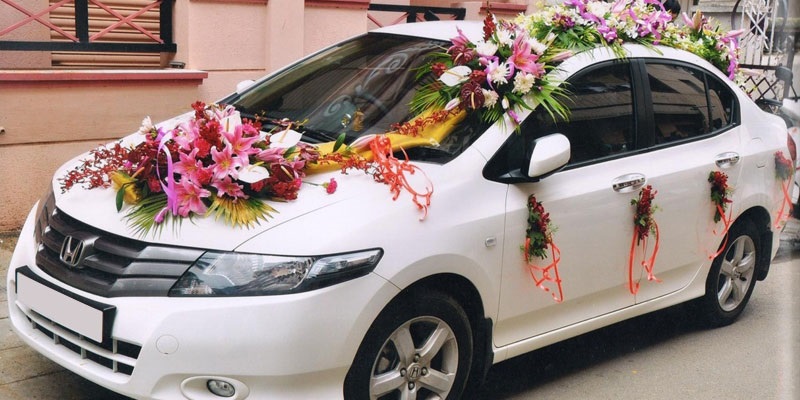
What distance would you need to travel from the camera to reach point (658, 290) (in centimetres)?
582

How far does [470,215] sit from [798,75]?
22.2 ft

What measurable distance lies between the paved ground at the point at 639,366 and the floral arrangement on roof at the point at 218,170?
97 cm

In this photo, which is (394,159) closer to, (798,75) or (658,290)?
(658,290)

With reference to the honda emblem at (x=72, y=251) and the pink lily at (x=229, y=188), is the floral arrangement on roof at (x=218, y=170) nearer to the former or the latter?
the pink lily at (x=229, y=188)

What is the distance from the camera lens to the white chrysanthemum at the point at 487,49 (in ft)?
16.5

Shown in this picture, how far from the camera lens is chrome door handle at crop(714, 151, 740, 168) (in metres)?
5.98

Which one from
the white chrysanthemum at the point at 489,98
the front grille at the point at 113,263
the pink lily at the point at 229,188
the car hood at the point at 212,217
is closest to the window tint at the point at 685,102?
the white chrysanthemum at the point at 489,98

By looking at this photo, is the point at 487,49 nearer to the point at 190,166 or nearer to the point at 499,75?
the point at 499,75

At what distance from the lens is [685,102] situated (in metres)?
5.97

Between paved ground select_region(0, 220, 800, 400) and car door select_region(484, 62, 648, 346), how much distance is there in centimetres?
44

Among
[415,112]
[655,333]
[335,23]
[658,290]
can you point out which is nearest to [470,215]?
[415,112]

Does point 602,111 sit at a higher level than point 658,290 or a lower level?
higher

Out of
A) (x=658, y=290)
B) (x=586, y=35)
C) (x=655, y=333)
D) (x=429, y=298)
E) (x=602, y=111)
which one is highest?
(x=586, y=35)

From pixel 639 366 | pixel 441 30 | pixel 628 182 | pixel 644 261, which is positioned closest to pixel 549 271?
pixel 628 182
